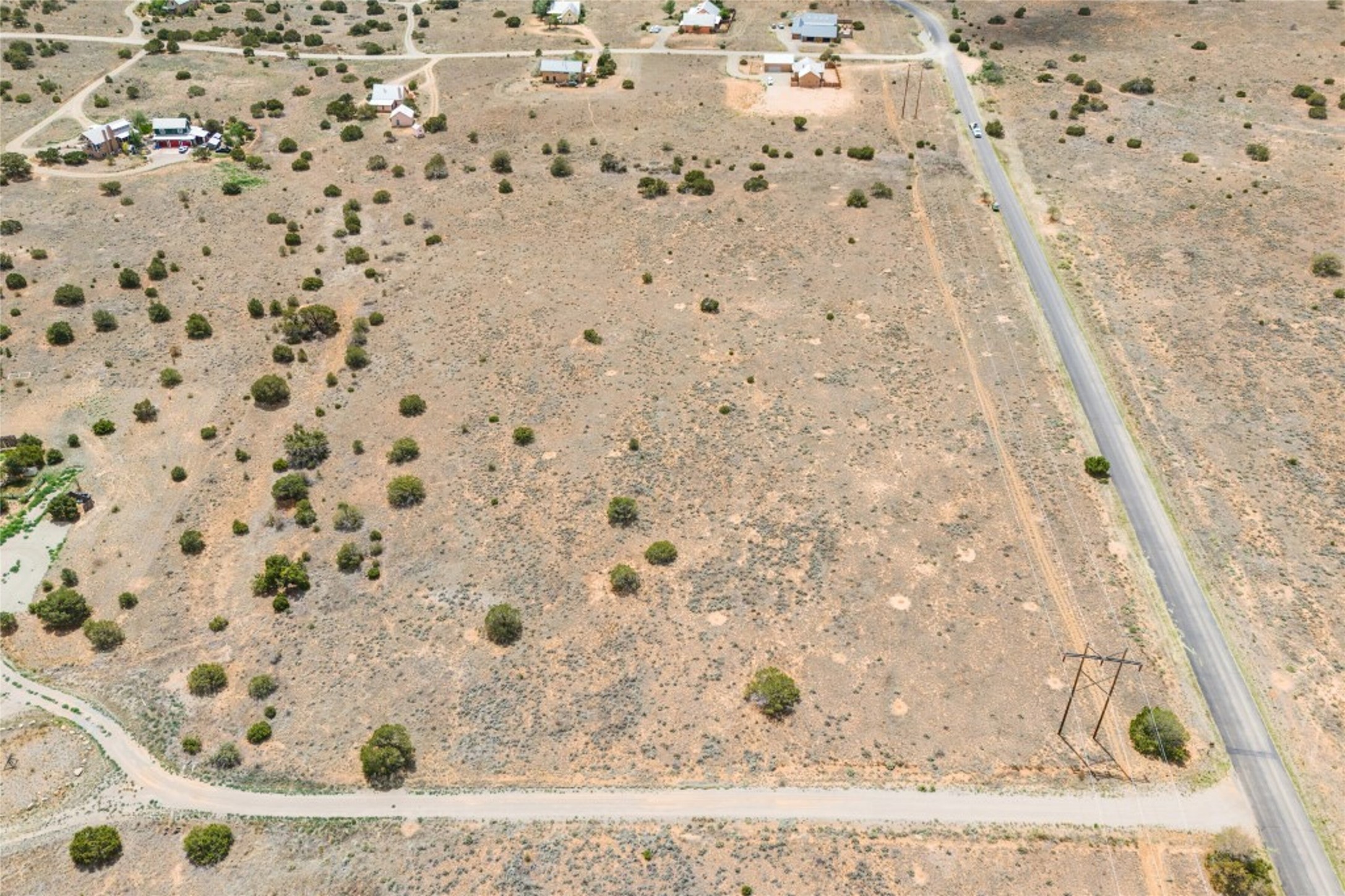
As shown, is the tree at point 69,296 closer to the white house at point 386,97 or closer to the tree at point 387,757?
the white house at point 386,97

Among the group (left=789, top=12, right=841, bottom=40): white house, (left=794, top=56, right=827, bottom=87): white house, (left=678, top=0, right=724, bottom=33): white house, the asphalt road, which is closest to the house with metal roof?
(left=678, top=0, right=724, bottom=33): white house

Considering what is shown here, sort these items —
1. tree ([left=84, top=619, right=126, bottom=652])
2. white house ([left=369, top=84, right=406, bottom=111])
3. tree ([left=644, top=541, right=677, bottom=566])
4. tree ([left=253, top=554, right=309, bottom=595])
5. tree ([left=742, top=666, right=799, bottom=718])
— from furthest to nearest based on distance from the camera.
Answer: white house ([left=369, top=84, right=406, bottom=111])
tree ([left=644, top=541, right=677, bottom=566])
tree ([left=253, top=554, right=309, bottom=595])
tree ([left=84, top=619, right=126, bottom=652])
tree ([left=742, top=666, right=799, bottom=718])

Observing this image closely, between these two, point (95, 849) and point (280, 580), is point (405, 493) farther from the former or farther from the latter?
point (95, 849)

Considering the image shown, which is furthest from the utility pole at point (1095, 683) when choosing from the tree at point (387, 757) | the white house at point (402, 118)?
the white house at point (402, 118)

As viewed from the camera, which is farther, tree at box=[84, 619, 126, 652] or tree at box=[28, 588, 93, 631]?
tree at box=[28, 588, 93, 631]

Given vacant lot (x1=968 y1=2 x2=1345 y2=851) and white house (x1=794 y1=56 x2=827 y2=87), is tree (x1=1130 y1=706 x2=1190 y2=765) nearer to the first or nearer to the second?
vacant lot (x1=968 y1=2 x2=1345 y2=851)

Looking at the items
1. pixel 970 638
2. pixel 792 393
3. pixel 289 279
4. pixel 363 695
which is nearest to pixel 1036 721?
pixel 970 638

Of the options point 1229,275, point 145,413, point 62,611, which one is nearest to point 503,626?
point 62,611
